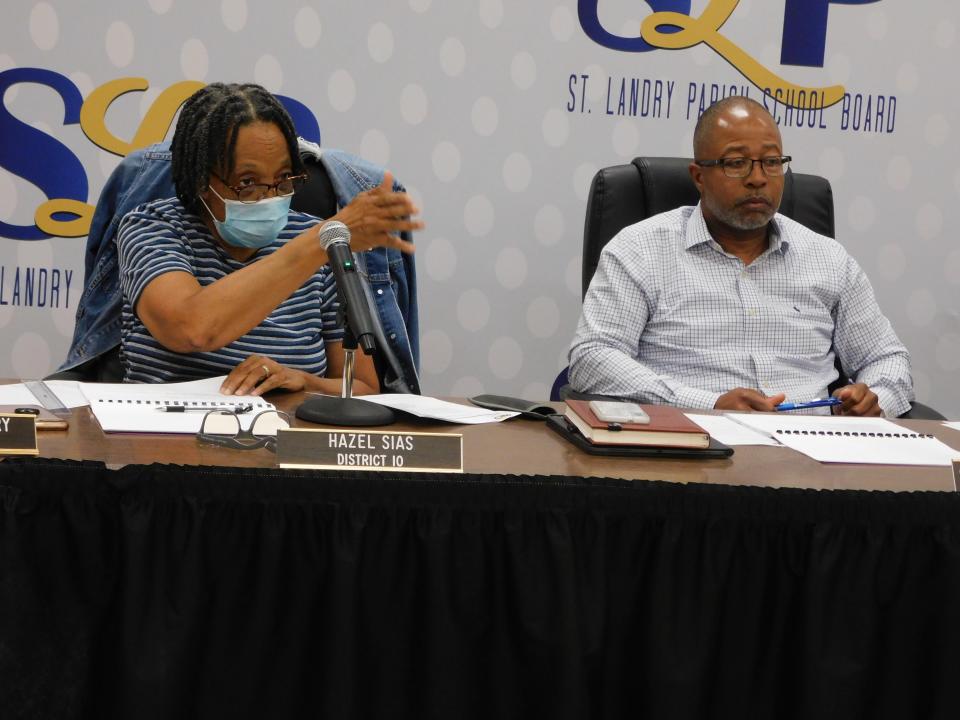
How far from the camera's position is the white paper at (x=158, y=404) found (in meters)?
1.38

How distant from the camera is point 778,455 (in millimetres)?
1440

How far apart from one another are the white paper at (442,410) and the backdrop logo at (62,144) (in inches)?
64.1

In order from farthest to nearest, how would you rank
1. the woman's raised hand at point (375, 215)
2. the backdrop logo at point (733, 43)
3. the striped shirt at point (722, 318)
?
the backdrop logo at point (733, 43) < the striped shirt at point (722, 318) < the woman's raised hand at point (375, 215)

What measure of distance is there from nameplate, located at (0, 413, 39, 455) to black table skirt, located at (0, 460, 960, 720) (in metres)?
0.04

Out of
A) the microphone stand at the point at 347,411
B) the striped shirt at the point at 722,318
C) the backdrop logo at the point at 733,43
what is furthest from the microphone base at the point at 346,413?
the backdrop logo at the point at 733,43

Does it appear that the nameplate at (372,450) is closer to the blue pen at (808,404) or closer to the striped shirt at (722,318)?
the blue pen at (808,404)

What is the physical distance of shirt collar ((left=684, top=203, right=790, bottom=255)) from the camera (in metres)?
2.45

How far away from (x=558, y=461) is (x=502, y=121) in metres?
1.93

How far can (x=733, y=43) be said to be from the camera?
314 cm

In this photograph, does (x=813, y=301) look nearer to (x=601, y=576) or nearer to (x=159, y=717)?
(x=601, y=576)

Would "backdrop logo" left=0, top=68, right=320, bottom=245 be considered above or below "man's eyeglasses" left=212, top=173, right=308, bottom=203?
above

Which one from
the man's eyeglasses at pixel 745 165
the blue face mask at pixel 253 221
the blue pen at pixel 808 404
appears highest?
the man's eyeglasses at pixel 745 165

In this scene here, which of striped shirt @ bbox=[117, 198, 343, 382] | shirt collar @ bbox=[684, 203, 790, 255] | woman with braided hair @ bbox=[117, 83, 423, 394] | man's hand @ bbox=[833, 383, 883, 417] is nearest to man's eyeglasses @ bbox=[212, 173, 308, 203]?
woman with braided hair @ bbox=[117, 83, 423, 394]

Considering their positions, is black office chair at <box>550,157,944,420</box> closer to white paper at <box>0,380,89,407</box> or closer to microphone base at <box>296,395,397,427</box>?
microphone base at <box>296,395,397,427</box>
